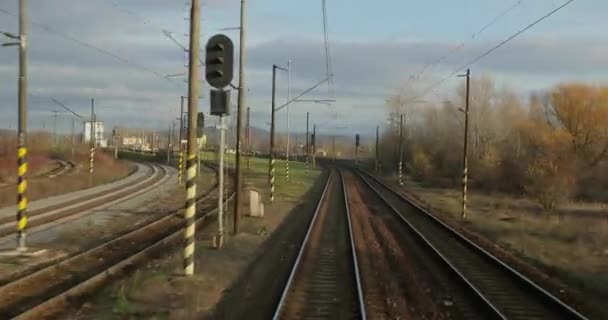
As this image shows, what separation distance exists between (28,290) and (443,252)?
12.8 meters

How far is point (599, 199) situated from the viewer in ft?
175

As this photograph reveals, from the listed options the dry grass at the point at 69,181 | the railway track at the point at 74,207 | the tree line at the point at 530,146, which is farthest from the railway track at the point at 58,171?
the tree line at the point at 530,146

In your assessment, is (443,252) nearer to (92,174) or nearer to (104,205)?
(104,205)

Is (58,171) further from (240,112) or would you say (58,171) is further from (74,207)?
(240,112)

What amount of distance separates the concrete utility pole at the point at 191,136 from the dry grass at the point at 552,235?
8.88 metres

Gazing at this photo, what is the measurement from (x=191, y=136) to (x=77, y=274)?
4.11 meters

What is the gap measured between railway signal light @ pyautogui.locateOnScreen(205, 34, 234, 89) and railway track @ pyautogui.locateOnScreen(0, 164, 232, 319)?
5.06 meters

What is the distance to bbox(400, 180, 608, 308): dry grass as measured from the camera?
18.7 metres

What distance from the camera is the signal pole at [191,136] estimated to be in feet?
49.1

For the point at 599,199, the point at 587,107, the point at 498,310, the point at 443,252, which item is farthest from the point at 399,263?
the point at 587,107

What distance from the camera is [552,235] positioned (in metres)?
29.8

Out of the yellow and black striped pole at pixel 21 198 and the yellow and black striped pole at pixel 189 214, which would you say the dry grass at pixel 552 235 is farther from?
the yellow and black striped pole at pixel 21 198

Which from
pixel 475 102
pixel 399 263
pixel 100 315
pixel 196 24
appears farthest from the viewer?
pixel 475 102

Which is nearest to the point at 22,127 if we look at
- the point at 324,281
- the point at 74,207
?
the point at 324,281
